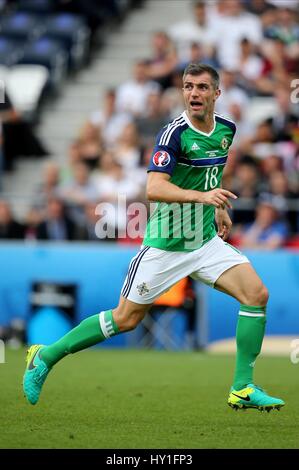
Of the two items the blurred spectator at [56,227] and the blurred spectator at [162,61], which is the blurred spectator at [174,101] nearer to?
the blurred spectator at [162,61]

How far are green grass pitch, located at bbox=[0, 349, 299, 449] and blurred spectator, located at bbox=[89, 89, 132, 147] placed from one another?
5416 millimetres

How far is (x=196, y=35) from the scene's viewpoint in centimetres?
1770

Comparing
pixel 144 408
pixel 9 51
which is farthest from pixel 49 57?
pixel 144 408

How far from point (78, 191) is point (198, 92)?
26.4 feet

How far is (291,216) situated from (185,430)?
7.64 m

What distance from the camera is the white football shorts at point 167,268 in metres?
7.49

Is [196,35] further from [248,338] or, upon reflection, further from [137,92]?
[248,338]

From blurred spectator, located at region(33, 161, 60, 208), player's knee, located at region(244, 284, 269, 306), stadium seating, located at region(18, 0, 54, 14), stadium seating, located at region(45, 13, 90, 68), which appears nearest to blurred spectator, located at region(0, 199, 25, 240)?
blurred spectator, located at region(33, 161, 60, 208)

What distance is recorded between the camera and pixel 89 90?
19.7 meters

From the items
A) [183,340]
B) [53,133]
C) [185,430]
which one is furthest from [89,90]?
[185,430]

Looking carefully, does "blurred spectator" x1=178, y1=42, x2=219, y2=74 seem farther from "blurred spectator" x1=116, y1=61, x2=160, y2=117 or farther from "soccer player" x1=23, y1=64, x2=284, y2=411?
"soccer player" x1=23, y1=64, x2=284, y2=411

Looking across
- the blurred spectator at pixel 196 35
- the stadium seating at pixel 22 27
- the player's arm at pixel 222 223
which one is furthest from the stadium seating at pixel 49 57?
the player's arm at pixel 222 223

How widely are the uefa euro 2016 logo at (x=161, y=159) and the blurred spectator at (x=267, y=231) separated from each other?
648 cm
